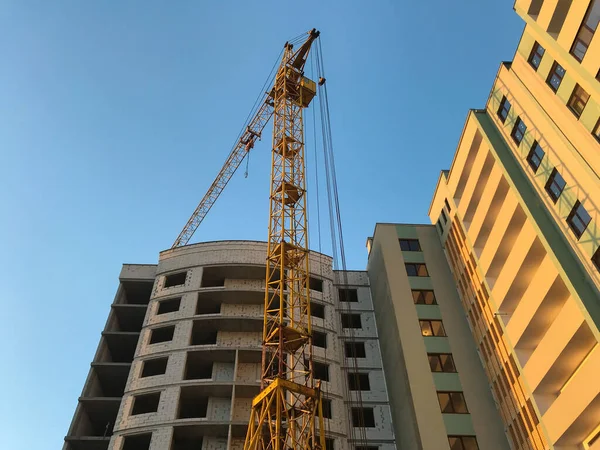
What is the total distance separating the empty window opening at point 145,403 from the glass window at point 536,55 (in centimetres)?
3857

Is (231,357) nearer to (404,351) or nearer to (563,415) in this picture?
(404,351)

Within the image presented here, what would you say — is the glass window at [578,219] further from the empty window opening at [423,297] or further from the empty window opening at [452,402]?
the empty window opening at [423,297]

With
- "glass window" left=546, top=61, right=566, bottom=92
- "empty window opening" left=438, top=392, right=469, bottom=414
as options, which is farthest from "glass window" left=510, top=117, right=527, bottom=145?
"empty window opening" left=438, top=392, right=469, bottom=414

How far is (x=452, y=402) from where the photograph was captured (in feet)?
126

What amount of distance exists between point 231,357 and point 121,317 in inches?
572

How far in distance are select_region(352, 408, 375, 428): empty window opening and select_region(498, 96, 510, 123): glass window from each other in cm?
2631

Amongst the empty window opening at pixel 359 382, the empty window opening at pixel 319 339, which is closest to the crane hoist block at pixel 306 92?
the empty window opening at pixel 319 339

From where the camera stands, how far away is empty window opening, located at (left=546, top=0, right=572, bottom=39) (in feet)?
106

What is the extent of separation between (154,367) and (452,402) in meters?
25.9

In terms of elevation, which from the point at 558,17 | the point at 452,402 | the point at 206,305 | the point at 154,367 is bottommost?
the point at 452,402

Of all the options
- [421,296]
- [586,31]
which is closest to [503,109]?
[586,31]

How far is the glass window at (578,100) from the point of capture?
30734 mm

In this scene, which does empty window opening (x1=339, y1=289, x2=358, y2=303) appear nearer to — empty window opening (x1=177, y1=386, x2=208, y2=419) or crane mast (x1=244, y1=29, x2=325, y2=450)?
crane mast (x1=244, y1=29, x2=325, y2=450)

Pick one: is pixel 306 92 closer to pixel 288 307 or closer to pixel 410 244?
pixel 410 244
